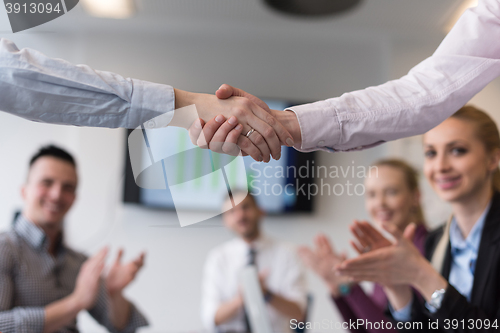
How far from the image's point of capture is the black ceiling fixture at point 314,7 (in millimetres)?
1461

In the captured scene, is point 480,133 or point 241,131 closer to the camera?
point 241,131

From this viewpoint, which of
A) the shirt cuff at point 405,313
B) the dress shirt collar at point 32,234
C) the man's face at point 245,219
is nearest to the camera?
the shirt cuff at point 405,313

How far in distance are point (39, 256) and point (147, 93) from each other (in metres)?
0.90

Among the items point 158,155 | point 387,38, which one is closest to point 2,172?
point 158,155

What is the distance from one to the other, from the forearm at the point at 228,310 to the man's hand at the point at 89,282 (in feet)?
1.77

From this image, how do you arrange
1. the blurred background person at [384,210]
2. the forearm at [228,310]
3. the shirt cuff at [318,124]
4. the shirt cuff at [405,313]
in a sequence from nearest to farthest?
the shirt cuff at [318,124]
the shirt cuff at [405,313]
the blurred background person at [384,210]
the forearm at [228,310]

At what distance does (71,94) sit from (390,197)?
1157mm

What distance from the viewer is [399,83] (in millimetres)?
671

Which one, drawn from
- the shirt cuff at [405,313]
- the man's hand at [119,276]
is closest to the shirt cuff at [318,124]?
the shirt cuff at [405,313]

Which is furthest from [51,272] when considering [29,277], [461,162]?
[461,162]

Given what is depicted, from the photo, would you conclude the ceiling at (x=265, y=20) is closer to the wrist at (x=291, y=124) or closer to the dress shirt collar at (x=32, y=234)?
the dress shirt collar at (x=32, y=234)

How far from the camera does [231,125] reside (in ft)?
1.87

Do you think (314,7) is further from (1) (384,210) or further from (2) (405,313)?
(2) (405,313)

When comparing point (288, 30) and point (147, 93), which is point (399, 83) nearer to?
point (147, 93)
